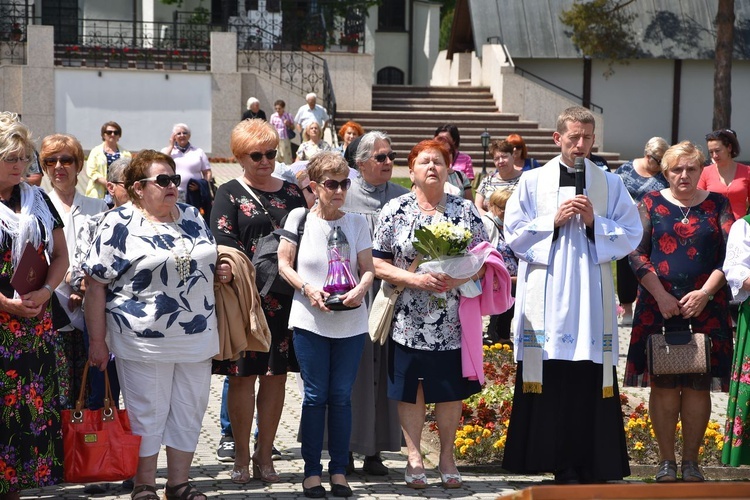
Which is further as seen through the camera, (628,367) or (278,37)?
(278,37)

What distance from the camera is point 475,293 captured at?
22.5 feet

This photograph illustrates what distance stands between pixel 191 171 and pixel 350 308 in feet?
26.5

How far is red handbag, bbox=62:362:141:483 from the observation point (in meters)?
5.96

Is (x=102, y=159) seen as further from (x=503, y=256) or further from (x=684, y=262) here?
(x=684, y=262)

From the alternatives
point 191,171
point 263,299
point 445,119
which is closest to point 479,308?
point 263,299

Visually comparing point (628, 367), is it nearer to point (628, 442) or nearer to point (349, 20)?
point (628, 442)

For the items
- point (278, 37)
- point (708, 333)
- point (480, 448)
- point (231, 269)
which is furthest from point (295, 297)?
point (278, 37)

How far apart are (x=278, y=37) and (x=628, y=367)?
2729 centimetres

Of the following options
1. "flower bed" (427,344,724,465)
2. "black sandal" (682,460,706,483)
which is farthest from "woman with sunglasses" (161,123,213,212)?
"black sandal" (682,460,706,483)

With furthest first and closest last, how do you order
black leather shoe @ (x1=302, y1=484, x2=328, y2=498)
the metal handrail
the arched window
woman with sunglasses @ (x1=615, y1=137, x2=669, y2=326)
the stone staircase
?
the arched window
the metal handrail
the stone staircase
woman with sunglasses @ (x1=615, y1=137, x2=669, y2=326)
black leather shoe @ (x1=302, y1=484, x2=328, y2=498)

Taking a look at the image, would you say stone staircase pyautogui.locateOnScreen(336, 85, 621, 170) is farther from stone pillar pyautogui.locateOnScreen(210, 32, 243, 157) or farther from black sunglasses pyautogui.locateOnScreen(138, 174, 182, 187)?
black sunglasses pyautogui.locateOnScreen(138, 174, 182, 187)

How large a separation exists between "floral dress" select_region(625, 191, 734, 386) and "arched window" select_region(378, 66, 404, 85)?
36904mm

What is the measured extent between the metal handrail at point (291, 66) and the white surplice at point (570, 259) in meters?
24.9

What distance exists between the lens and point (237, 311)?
630 cm
